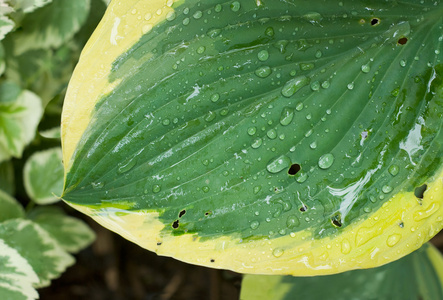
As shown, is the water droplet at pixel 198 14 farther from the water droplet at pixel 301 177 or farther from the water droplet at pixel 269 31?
the water droplet at pixel 301 177

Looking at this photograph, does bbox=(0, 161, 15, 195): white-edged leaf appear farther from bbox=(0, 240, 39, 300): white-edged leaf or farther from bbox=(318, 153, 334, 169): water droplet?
bbox=(318, 153, 334, 169): water droplet

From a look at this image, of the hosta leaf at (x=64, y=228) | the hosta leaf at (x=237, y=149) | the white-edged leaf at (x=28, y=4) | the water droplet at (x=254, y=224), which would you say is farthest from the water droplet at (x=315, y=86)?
the hosta leaf at (x=64, y=228)

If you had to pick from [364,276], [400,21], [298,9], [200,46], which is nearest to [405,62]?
[400,21]

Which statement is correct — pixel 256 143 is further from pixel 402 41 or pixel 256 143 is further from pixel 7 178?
pixel 7 178

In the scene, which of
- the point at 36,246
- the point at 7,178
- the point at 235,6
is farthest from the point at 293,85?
the point at 7,178

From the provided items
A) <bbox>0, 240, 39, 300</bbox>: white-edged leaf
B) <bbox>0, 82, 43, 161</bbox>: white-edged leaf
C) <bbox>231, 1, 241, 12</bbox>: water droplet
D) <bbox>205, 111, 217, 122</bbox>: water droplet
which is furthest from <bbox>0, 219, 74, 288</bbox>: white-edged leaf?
<bbox>231, 1, 241, 12</bbox>: water droplet
